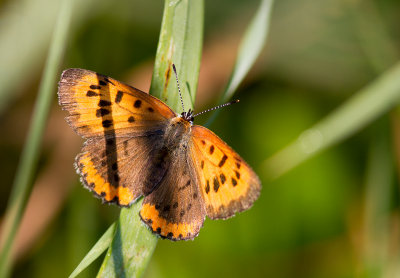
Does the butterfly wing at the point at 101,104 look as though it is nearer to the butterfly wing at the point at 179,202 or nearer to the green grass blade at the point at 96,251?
the butterfly wing at the point at 179,202

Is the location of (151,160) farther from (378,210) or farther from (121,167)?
(378,210)

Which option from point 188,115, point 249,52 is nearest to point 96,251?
point 188,115

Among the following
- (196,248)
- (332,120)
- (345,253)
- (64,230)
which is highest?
(332,120)

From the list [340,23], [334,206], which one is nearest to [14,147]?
[334,206]

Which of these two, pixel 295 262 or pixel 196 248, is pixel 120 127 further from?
pixel 295 262

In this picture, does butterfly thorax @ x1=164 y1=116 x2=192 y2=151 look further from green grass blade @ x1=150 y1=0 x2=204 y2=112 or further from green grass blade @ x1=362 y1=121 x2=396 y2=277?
green grass blade @ x1=362 y1=121 x2=396 y2=277

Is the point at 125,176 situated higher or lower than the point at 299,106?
lower

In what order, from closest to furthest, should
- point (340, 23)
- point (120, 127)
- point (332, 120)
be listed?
1. point (120, 127)
2. point (332, 120)
3. point (340, 23)

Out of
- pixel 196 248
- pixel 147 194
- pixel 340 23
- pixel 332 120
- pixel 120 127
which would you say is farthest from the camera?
pixel 340 23

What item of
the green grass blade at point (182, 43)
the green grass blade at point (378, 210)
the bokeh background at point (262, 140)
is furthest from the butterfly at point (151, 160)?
the green grass blade at point (378, 210)
